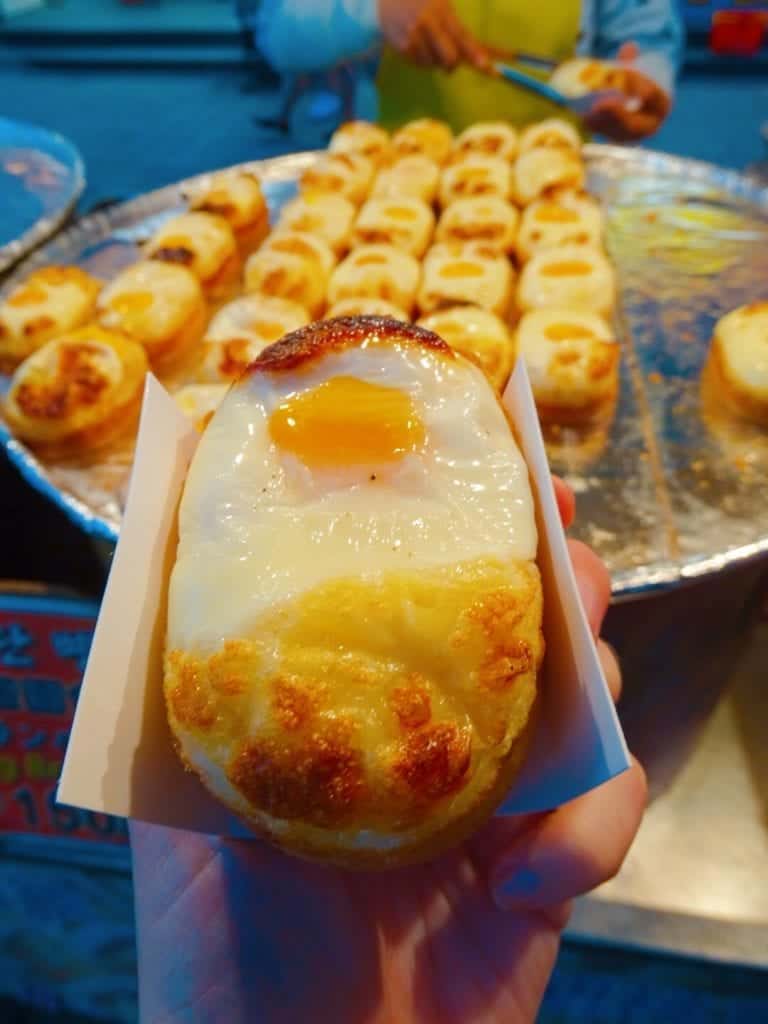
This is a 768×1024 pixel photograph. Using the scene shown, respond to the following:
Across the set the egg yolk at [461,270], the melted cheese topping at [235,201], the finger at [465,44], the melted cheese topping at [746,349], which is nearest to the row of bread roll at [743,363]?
the melted cheese topping at [746,349]

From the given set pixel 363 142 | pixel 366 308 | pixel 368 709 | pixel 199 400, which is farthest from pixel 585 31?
pixel 368 709

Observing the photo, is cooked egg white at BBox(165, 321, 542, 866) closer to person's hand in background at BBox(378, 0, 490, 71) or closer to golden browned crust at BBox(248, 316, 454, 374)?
golden browned crust at BBox(248, 316, 454, 374)

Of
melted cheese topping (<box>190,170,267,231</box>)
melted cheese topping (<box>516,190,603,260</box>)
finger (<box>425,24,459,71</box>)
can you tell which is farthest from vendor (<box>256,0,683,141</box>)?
melted cheese topping (<box>190,170,267,231</box>)

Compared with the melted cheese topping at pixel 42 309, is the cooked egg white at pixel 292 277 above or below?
above

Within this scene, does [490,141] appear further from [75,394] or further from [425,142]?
[75,394]

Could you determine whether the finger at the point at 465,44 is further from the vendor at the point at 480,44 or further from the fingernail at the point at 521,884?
the fingernail at the point at 521,884

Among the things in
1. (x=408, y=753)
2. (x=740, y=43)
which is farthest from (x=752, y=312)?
(x=740, y=43)
